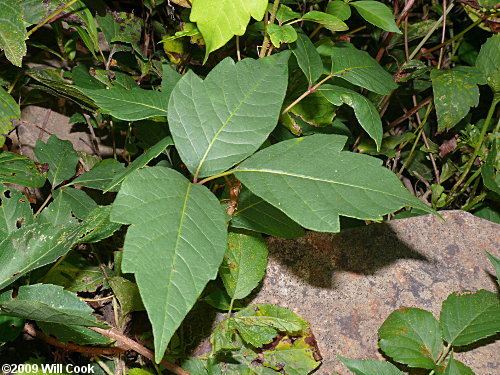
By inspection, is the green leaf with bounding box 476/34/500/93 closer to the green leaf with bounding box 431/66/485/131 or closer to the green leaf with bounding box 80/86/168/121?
the green leaf with bounding box 431/66/485/131

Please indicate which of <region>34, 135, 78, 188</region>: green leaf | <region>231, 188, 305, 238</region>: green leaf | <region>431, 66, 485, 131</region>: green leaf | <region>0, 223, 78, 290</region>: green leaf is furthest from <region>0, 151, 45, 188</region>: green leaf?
<region>431, 66, 485, 131</region>: green leaf

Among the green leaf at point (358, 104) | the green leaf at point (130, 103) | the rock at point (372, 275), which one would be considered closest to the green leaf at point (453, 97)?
the rock at point (372, 275)

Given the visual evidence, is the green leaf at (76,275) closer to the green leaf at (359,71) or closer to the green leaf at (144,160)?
the green leaf at (144,160)

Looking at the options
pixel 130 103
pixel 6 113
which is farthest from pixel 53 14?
pixel 130 103

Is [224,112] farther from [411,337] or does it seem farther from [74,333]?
[411,337]

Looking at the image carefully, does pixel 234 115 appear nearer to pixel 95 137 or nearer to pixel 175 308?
pixel 175 308

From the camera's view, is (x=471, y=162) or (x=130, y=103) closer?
(x=130, y=103)

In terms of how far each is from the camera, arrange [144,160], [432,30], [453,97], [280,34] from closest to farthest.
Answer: [144,160] → [280,34] → [453,97] → [432,30]
